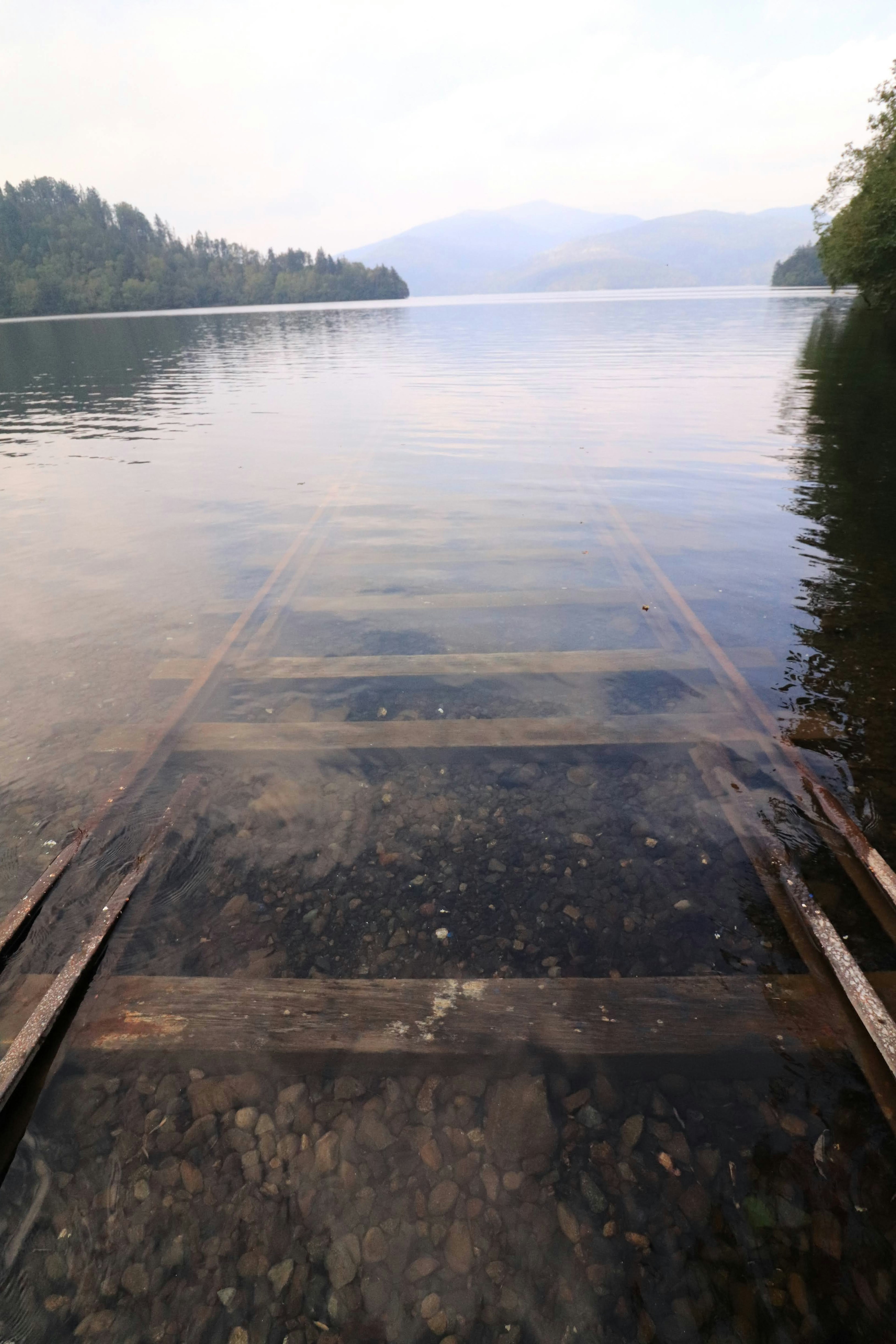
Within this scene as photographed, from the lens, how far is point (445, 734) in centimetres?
688

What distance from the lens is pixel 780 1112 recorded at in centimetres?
364

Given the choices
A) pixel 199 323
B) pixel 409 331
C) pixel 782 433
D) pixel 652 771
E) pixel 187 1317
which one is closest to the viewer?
pixel 187 1317

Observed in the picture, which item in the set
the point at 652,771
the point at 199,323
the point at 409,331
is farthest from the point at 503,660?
the point at 199,323

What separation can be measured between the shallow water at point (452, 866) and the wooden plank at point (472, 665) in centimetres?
7

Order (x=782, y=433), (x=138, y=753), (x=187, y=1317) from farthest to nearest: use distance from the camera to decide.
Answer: (x=782, y=433)
(x=138, y=753)
(x=187, y=1317)

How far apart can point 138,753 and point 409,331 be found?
284 ft

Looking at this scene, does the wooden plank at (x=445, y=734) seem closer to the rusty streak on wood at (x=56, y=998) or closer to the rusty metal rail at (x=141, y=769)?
the rusty metal rail at (x=141, y=769)

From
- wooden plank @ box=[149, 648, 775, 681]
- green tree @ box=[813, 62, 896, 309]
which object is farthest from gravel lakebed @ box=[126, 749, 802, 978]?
green tree @ box=[813, 62, 896, 309]

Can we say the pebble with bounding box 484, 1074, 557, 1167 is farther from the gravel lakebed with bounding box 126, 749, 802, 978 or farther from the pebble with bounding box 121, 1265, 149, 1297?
the pebble with bounding box 121, 1265, 149, 1297

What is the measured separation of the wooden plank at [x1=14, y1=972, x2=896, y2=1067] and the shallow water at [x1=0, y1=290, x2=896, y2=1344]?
108mm

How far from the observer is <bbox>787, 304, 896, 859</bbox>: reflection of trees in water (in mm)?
6500

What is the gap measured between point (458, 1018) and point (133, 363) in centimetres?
5977

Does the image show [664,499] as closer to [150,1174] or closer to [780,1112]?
[780,1112]

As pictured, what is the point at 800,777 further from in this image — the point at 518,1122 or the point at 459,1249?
the point at 459,1249
